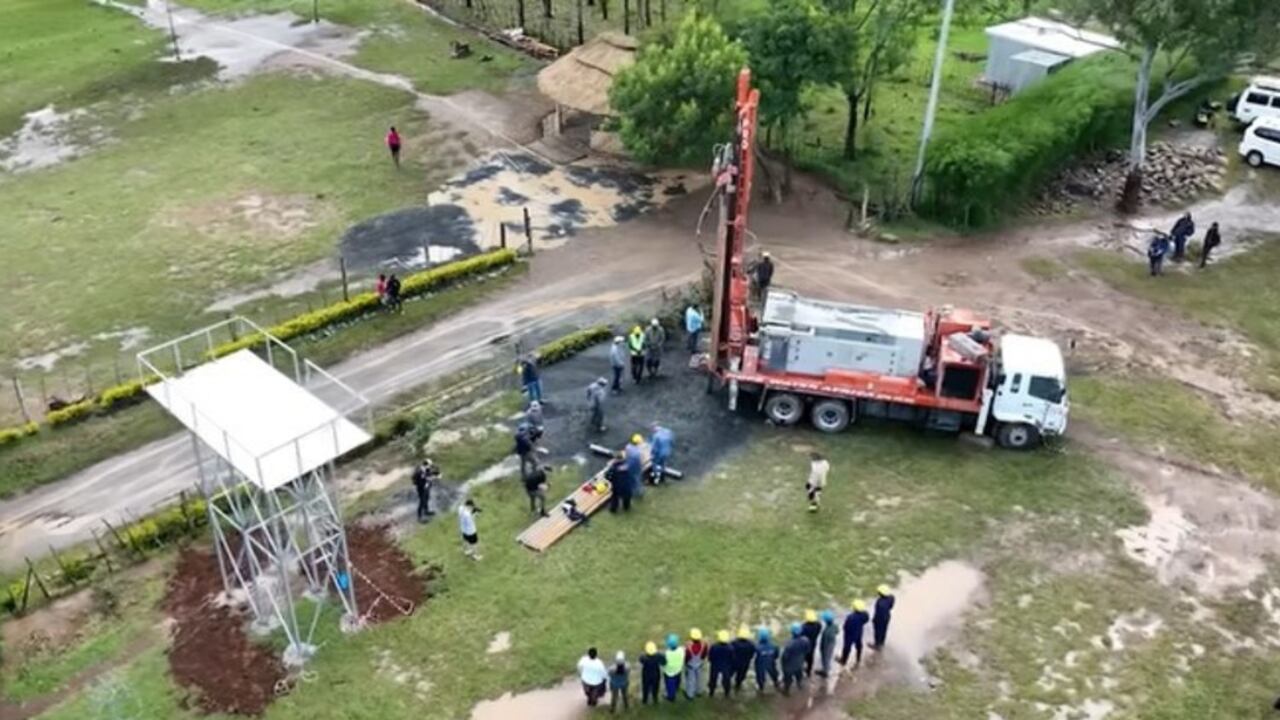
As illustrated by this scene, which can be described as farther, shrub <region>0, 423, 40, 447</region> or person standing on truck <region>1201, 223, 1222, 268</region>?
person standing on truck <region>1201, 223, 1222, 268</region>

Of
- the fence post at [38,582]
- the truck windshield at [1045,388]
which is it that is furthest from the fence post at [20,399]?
the truck windshield at [1045,388]

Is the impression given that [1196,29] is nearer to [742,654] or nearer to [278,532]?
[742,654]

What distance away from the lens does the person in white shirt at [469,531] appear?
25250mm

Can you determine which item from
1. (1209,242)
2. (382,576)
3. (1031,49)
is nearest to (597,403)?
(382,576)

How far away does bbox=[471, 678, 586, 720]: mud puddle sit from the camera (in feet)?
72.4

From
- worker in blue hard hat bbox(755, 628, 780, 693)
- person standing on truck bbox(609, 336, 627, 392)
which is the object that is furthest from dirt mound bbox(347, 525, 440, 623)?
person standing on truck bbox(609, 336, 627, 392)

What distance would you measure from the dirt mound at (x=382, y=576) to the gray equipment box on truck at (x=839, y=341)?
988cm

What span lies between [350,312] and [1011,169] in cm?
2158

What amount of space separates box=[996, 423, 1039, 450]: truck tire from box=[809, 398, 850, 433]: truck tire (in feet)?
12.0

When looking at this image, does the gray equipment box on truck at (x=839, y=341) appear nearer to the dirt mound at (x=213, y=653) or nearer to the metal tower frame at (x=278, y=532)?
the metal tower frame at (x=278, y=532)

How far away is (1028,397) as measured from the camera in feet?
92.6

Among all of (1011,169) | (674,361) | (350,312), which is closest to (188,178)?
(350,312)

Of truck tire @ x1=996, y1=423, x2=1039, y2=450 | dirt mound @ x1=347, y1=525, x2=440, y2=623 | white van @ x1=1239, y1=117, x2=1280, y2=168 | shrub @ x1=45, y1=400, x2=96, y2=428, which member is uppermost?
white van @ x1=1239, y1=117, x2=1280, y2=168

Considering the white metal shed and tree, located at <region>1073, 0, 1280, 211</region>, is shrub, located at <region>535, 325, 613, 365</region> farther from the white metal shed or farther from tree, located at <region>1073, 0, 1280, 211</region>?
the white metal shed
